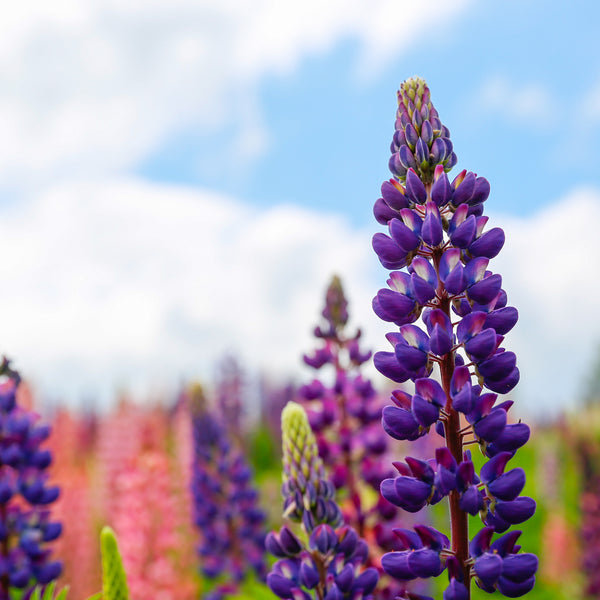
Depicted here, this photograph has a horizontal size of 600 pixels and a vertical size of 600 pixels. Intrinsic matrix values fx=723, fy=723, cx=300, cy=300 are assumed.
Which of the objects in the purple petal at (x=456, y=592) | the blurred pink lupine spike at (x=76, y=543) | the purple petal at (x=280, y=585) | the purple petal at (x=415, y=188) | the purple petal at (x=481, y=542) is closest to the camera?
the purple petal at (x=456, y=592)

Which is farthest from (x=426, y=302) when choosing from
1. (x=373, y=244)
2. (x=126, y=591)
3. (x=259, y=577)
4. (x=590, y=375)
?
(x=590, y=375)

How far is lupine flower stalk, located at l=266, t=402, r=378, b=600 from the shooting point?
2.21 m

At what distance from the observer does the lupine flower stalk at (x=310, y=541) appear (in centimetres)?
221

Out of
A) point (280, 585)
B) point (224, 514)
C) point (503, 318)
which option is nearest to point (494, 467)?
point (503, 318)

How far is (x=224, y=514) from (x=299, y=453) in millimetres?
2858

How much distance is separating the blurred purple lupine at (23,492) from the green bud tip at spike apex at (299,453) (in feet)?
4.23

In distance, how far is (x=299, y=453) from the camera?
2412mm

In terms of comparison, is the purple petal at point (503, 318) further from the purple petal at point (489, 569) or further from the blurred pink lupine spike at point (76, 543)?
the blurred pink lupine spike at point (76, 543)

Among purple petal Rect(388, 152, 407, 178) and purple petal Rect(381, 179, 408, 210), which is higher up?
purple petal Rect(388, 152, 407, 178)

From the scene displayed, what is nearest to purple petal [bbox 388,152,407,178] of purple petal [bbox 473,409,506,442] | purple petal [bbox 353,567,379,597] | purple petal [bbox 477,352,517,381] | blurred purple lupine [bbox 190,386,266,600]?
purple petal [bbox 477,352,517,381]

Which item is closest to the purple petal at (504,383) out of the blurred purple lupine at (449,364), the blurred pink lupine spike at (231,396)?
the blurred purple lupine at (449,364)

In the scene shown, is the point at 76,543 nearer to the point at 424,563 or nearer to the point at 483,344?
the point at 424,563

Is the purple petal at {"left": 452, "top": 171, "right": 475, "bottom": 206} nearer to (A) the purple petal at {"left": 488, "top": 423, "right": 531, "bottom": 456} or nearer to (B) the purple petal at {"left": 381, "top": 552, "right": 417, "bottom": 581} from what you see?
(A) the purple petal at {"left": 488, "top": 423, "right": 531, "bottom": 456}

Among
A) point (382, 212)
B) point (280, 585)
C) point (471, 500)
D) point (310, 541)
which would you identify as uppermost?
point (382, 212)
